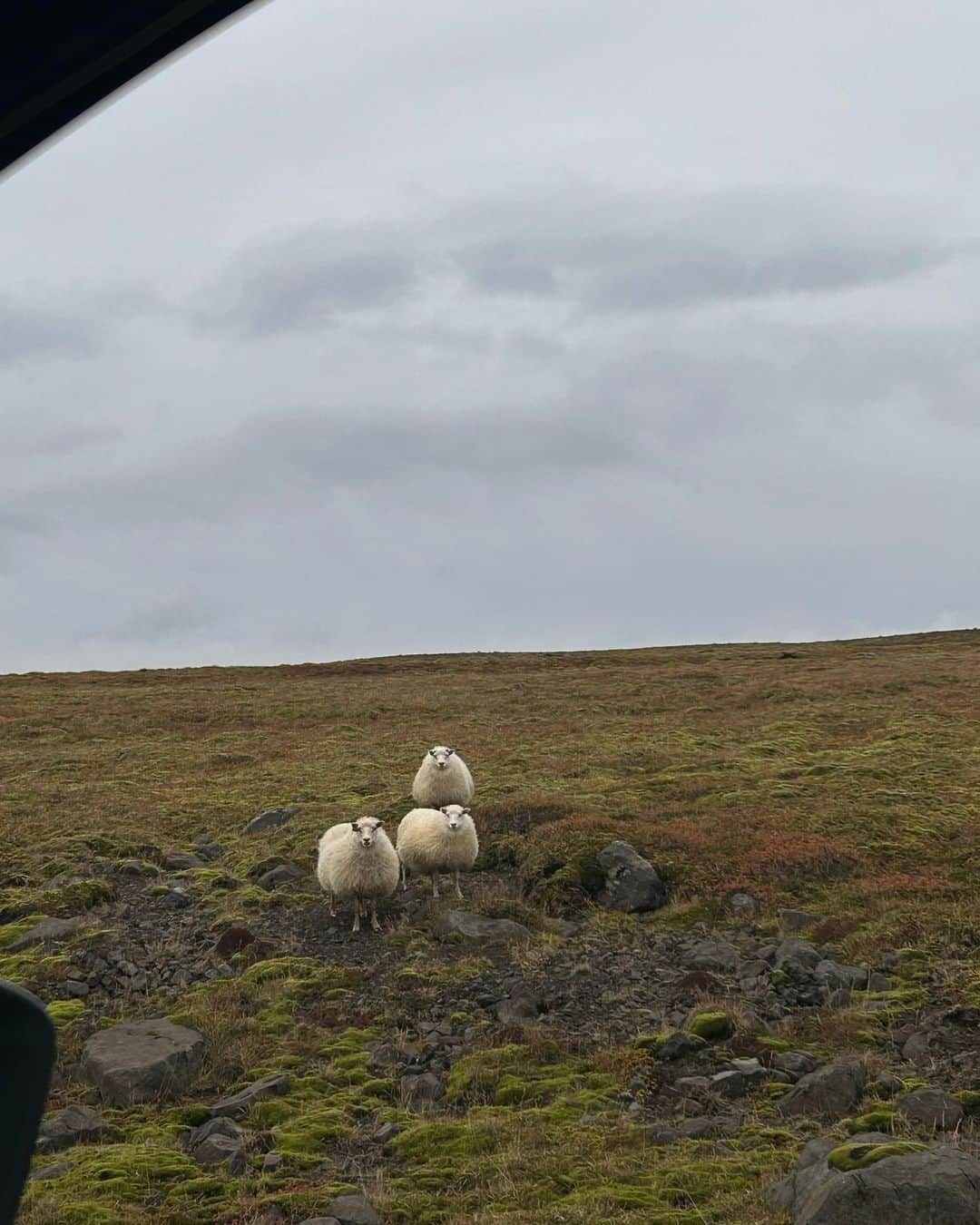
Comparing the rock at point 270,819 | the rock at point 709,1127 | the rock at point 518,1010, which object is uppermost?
the rock at point 270,819

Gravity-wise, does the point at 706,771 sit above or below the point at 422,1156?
above

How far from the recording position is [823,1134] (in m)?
10.7

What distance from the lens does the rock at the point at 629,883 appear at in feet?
61.3

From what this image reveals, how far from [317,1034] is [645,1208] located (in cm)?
597

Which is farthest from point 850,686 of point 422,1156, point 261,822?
point 422,1156

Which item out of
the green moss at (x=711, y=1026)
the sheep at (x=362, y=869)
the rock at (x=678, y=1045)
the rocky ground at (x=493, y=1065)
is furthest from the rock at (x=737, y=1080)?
the sheep at (x=362, y=869)

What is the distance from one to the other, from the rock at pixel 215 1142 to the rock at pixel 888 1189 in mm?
5242

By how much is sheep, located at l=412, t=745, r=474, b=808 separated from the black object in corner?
882 inches

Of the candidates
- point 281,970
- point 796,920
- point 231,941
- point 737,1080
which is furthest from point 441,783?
point 737,1080

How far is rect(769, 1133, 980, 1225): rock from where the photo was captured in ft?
27.7

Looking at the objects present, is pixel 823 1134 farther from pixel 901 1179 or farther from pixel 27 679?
pixel 27 679

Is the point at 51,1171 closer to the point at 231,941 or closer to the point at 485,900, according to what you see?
the point at 231,941

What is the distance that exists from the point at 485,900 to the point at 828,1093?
8255 millimetres

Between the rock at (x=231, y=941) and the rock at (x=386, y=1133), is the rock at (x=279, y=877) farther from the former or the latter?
the rock at (x=386, y=1133)
